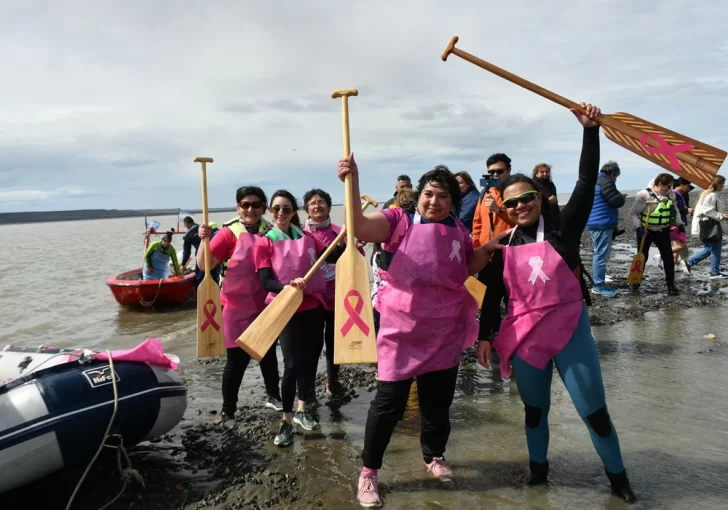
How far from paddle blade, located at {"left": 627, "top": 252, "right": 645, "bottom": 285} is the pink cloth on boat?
315 inches

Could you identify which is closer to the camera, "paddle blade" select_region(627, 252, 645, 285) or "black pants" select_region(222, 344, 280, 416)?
"black pants" select_region(222, 344, 280, 416)

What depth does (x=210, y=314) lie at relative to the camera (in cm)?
455

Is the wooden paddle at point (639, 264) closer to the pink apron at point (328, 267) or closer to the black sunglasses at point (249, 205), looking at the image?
the pink apron at point (328, 267)

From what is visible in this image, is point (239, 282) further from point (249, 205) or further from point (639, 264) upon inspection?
point (639, 264)

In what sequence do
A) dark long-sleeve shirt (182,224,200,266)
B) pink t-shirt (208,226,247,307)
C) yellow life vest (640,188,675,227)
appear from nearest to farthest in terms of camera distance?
pink t-shirt (208,226,247,307) → yellow life vest (640,188,675,227) → dark long-sleeve shirt (182,224,200,266)

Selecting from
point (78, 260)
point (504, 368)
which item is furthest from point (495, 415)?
point (78, 260)

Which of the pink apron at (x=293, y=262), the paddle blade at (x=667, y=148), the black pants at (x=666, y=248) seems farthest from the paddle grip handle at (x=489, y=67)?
the black pants at (x=666, y=248)

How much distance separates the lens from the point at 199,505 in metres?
3.08

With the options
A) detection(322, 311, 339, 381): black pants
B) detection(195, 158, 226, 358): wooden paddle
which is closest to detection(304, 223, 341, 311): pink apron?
detection(322, 311, 339, 381): black pants

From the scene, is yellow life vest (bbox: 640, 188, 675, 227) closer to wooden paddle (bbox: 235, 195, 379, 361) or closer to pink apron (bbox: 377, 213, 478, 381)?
pink apron (bbox: 377, 213, 478, 381)

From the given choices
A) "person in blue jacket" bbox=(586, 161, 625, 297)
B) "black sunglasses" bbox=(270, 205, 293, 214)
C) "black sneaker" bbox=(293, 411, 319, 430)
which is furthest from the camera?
"person in blue jacket" bbox=(586, 161, 625, 297)

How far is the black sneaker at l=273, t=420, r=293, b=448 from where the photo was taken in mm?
3777

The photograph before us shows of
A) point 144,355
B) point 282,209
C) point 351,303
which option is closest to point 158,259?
point 144,355

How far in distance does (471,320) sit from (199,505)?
2039mm
